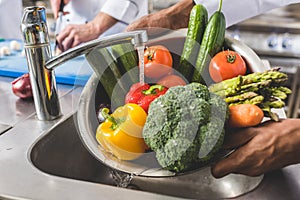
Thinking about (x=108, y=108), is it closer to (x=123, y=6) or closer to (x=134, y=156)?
(x=134, y=156)

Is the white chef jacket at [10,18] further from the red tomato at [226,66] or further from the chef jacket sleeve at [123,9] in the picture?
the red tomato at [226,66]

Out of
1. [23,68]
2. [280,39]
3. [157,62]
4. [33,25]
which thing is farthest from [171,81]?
[280,39]

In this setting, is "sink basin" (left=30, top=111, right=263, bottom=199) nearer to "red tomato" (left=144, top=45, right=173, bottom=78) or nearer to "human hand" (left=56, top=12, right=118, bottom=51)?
"red tomato" (left=144, top=45, right=173, bottom=78)

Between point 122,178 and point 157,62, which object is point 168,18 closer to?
point 157,62

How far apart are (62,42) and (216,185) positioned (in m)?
0.72

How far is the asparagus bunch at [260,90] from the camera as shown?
1.63 ft

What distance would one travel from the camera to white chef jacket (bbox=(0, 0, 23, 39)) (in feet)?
5.39

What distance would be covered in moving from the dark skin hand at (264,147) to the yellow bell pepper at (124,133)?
13 centimetres

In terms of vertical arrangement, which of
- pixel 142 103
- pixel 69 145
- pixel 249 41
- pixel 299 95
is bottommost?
pixel 299 95

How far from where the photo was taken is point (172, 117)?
48cm

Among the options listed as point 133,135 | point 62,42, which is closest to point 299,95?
point 62,42

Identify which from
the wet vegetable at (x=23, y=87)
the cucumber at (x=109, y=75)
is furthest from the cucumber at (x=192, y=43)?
the wet vegetable at (x=23, y=87)

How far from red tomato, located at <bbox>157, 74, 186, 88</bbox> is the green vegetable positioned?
0.11 metres

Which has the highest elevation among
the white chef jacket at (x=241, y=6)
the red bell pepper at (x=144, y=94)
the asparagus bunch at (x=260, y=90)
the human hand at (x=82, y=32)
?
the white chef jacket at (x=241, y=6)
